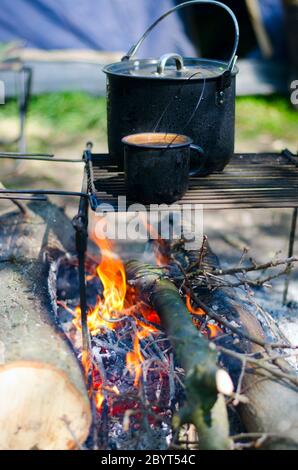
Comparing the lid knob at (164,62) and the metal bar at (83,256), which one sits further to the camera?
the lid knob at (164,62)

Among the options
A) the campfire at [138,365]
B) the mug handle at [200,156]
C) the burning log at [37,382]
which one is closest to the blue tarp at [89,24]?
the campfire at [138,365]

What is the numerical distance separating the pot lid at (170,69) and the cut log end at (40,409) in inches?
39.9

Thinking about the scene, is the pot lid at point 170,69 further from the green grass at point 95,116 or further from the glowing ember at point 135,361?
the green grass at point 95,116

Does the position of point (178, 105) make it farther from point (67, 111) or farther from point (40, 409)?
point (67, 111)

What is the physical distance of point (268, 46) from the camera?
616 cm

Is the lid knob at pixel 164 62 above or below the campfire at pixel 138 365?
above

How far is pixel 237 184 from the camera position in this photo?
2.13 m

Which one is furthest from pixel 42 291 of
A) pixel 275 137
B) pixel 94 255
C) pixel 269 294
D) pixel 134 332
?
pixel 275 137

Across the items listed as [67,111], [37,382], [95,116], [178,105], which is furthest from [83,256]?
[67,111]

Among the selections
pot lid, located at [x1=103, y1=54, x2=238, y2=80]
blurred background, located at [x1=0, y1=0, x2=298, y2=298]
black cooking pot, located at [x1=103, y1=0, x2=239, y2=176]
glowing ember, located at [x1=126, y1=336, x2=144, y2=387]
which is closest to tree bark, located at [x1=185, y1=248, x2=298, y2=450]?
glowing ember, located at [x1=126, y1=336, x2=144, y2=387]

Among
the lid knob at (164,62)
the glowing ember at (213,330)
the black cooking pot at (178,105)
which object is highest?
the lid knob at (164,62)

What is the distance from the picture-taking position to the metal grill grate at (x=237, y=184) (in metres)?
1.94

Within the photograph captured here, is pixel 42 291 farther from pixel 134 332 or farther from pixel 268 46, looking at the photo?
pixel 268 46
